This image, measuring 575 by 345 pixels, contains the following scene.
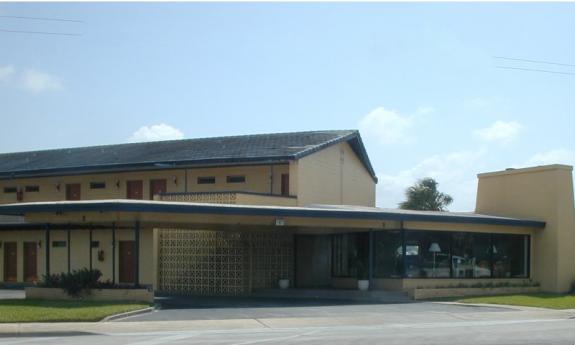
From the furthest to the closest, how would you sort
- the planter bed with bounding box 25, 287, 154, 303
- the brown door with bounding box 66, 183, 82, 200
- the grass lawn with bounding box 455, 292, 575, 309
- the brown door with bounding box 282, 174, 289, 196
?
the brown door with bounding box 66, 183, 82, 200 < the brown door with bounding box 282, 174, 289, 196 < the grass lawn with bounding box 455, 292, 575, 309 < the planter bed with bounding box 25, 287, 154, 303

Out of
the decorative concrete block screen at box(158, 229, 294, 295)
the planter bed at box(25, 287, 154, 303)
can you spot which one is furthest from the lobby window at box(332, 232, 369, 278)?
the planter bed at box(25, 287, 154, 303)

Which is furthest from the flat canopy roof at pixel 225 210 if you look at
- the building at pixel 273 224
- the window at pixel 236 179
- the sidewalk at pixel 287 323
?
the window at pixel 236 179

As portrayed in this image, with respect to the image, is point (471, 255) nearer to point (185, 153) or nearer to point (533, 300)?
point (533, 300)

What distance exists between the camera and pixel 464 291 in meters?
32.2

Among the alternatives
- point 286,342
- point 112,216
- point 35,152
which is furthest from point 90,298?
point 35,152

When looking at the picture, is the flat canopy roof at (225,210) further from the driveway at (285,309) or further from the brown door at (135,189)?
the brown door at (135,189)

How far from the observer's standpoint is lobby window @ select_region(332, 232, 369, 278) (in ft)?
109

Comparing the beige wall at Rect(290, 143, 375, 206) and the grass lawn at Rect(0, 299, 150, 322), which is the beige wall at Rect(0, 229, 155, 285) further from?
the grass lawn at Rect(0, 299, 150, 322)

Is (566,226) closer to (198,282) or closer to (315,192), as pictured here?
(315,192)

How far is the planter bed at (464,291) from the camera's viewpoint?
30.7 m

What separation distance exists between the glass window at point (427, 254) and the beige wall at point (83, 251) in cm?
1136

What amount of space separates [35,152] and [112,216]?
936 inches

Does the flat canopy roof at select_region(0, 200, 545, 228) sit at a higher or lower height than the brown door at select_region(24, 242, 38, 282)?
higher

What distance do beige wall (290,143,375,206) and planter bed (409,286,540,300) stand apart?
306 inches
